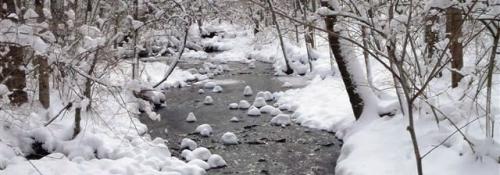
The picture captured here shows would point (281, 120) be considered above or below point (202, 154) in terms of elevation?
below

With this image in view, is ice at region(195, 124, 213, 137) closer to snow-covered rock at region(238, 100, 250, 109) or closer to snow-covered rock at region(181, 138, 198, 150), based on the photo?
snow-covered rock at region(181, 138, 198, 150)

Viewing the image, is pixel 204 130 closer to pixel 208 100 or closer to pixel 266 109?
pixel 266 109

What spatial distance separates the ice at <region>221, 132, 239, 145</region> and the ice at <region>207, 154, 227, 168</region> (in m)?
1.33

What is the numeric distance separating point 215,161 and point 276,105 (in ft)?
16.8

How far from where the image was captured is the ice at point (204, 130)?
1055 centimetres

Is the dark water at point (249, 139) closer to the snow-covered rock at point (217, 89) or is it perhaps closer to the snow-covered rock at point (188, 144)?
the snow-covered rock at point (188, 144)

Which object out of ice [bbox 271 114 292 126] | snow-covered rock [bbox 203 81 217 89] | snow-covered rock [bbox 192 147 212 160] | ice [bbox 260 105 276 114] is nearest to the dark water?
ice [bbox 271 114 292 126]

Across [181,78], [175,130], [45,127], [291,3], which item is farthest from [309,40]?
[45,127]

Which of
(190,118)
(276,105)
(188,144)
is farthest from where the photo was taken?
(276,105)

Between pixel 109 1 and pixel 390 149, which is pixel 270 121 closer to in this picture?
pixel 390 149

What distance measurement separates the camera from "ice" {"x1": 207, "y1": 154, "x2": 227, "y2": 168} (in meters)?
8.43

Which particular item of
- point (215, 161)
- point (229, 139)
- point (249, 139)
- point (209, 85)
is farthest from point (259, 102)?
point (215, 161)

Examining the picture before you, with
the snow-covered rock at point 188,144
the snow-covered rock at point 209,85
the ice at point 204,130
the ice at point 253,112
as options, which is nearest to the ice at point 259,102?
the ice at point 253,112

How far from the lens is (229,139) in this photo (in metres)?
9.93
